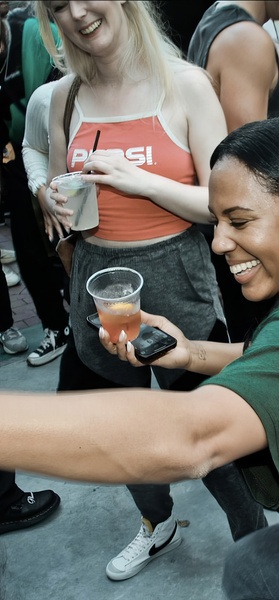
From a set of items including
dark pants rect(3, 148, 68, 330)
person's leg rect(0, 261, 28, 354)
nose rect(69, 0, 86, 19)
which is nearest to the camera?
nose rect(69, 0, 86, 19)

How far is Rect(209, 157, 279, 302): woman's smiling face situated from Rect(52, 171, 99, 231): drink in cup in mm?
548

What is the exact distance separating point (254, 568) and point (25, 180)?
8.70ft

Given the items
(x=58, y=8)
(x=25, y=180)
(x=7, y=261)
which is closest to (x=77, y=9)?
(x=58, y=8)

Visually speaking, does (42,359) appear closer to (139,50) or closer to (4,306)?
(4,306)

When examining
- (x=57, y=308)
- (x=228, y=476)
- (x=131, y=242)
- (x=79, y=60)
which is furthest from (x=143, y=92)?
(x=57, y=308)

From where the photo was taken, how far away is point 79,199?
1967mm

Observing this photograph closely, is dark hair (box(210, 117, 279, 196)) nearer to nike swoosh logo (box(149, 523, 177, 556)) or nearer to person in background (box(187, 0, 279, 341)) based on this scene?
person in background (box(187, 0, 279, 341))

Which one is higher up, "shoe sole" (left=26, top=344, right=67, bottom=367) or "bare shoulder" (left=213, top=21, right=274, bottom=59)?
"bare shoulder" (left=213, top=21, right=274, bottom=59)

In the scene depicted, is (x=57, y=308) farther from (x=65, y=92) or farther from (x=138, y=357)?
(x=138, y=357)

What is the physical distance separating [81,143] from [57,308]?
6.26ft

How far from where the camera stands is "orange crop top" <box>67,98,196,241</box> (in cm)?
188

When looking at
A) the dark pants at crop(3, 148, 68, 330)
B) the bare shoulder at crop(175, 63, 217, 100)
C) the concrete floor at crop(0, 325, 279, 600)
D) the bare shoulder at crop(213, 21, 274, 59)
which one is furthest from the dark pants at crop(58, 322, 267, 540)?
the dark pants at crop(3, 148, 68, 330)

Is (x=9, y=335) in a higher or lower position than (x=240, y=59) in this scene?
lower

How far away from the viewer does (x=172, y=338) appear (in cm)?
173
